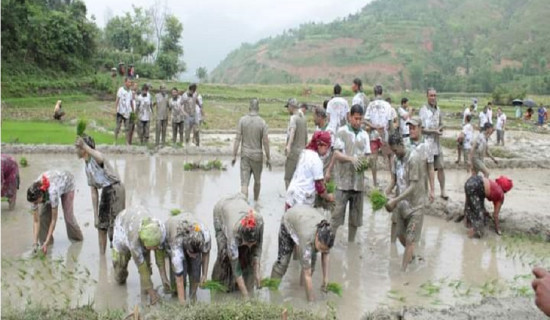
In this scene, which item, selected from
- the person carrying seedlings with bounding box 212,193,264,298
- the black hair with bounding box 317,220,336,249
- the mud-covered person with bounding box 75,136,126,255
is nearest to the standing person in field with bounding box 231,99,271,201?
the mud-covered person with bounding box 75,136,126,255

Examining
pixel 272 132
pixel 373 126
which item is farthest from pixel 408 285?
pixel 272 132

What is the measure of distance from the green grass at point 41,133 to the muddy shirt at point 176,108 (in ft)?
6.78

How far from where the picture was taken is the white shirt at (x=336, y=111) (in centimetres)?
1118

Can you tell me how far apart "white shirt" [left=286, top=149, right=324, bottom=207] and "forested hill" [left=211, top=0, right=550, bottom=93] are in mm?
74476

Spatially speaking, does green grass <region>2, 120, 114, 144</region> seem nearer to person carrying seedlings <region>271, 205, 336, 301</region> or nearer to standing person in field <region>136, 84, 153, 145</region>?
standing person in field <region>136, 84, 153, 145</region>

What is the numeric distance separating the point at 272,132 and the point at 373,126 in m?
12.4

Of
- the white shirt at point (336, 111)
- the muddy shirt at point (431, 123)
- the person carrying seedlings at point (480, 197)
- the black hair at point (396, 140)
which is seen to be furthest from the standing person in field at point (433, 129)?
the black hair at point (396, 140)

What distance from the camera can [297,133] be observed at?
10250 millimetres

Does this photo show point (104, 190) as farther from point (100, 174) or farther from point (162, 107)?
point (162, 107)

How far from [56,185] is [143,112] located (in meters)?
9.03

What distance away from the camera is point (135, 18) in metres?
63.2

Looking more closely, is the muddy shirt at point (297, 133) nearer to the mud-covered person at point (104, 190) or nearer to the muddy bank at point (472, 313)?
the mud-covered person at point (104, 190)

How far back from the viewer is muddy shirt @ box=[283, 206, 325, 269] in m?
6.17

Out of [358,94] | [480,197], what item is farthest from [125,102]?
[480,197]
